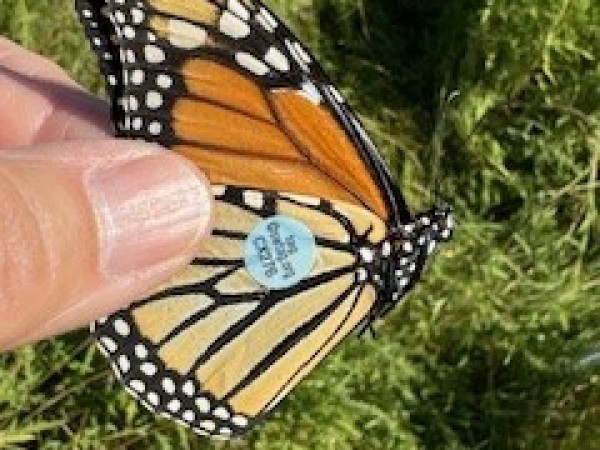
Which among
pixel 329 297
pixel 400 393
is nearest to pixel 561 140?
pixel 400 393

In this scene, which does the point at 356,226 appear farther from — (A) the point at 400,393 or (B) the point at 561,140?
(B) the point at 561,140

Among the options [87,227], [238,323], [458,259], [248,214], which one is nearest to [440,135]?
[458,259]

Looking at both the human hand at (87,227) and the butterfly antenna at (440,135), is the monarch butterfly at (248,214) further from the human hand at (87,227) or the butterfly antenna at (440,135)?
the butterfly antenna at (440,135)

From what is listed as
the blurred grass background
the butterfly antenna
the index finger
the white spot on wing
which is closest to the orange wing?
the white spot on wing

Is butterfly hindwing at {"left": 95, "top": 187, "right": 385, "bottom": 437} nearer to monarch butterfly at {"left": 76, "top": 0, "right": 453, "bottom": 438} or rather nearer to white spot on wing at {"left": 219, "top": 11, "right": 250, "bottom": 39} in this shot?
monarch butterfly at {"left": 76, "top": 0, "right": 453, "bottom": 438}

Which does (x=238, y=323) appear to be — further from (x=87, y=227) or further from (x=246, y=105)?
(x=87, y=227)

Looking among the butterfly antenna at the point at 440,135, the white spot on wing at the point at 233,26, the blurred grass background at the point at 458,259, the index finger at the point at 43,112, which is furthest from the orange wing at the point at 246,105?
the butterfly antenna at the point at 440,135
